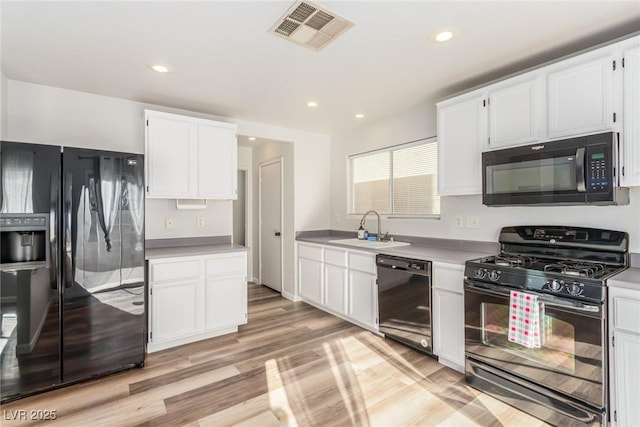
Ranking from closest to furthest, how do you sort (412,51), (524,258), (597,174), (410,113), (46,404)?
(597,174)
(46,404)
(412,51)
(524,258)
(410,113)

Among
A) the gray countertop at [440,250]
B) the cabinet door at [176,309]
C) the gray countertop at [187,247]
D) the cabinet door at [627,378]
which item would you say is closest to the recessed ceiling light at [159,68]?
the gray countertop at [187,247]

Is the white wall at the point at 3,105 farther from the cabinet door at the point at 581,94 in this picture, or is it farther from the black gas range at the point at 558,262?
the cabinet door at the point at 581,94

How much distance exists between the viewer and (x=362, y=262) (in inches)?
131

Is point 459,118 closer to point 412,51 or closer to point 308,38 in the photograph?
point 412,51

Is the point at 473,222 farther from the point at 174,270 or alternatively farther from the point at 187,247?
the point at 187,247

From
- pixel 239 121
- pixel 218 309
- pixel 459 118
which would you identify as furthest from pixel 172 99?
pixel 459 118

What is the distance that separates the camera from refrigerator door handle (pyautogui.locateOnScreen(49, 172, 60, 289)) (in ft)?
7.27

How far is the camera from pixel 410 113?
3.57 meters

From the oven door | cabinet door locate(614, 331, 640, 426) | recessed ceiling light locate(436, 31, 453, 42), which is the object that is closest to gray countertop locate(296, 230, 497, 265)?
the oven door

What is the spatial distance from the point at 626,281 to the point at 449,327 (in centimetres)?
117

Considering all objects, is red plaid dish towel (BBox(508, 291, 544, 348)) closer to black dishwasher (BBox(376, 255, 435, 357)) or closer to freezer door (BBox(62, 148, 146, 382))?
black dishwasher (BBox(376, 255, 435, 357))

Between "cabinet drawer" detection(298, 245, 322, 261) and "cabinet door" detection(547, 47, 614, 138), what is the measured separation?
261 cm

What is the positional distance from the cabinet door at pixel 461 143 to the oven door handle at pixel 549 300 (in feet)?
2.76

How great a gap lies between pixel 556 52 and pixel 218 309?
11.8 ft
